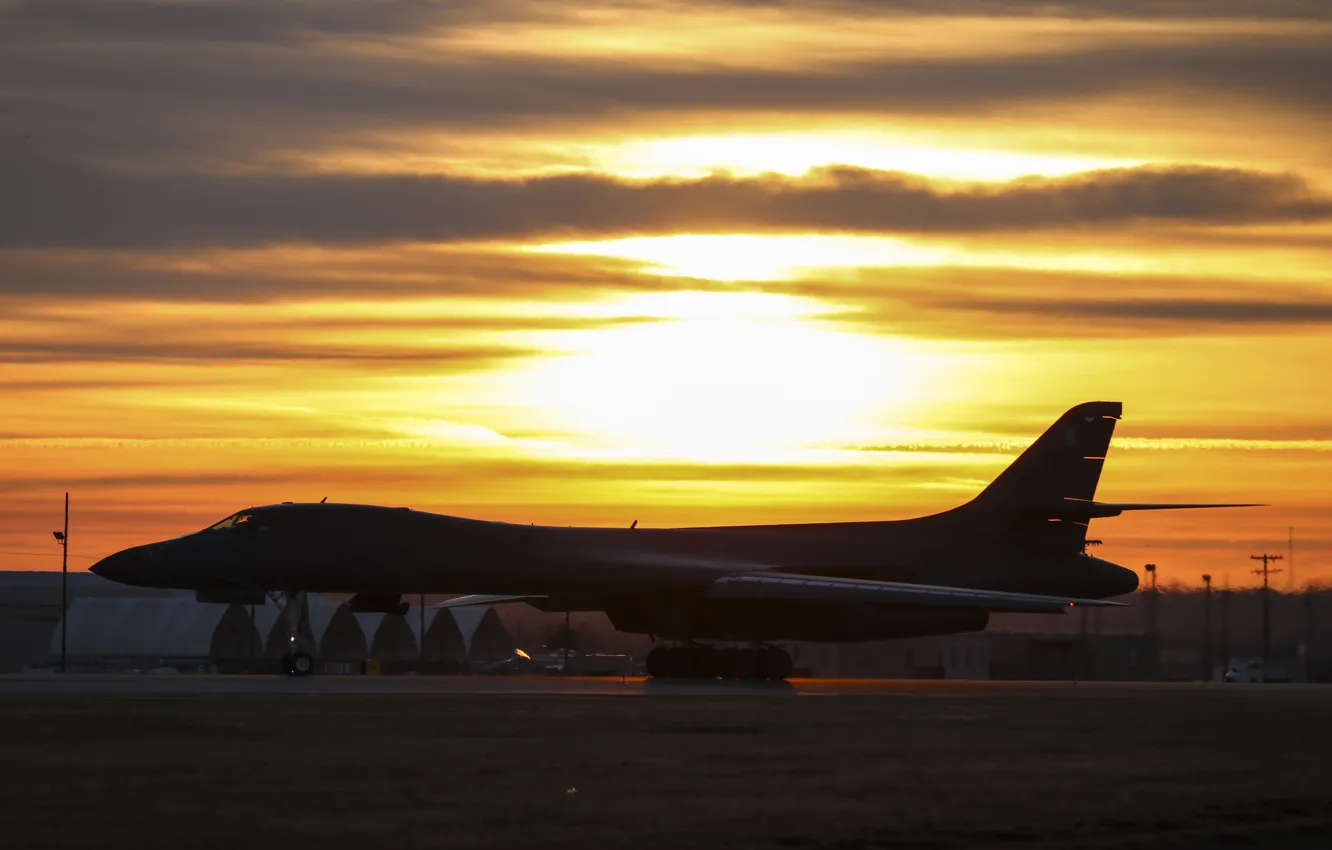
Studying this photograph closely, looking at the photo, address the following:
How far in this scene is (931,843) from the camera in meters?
14.2

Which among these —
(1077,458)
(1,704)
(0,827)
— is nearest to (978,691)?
(1077,458)

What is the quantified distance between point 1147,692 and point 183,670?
47.2 metres

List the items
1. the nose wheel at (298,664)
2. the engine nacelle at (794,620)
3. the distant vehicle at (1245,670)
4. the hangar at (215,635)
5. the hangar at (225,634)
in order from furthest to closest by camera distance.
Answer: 1. the distant vehicle at (1245,670)
2. the hangar at (225,634)
3. the hangar at (215,635)
4. the engine nacelle at (794,620)
5. the nose wheel at (298,664)

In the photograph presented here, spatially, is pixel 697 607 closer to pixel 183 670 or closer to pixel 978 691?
pixel 978 691

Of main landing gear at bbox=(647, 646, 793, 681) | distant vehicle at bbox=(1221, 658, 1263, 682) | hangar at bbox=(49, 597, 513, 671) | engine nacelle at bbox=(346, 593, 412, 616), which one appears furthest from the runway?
distant vehicle at bbox=(1221, 658, 1263, 682)

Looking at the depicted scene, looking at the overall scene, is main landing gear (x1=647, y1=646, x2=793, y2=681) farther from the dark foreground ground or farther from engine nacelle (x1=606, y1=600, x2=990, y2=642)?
the dark foreground ground

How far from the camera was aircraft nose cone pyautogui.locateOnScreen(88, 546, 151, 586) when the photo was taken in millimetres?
44094

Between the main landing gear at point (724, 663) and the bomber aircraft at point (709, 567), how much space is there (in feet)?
0.11

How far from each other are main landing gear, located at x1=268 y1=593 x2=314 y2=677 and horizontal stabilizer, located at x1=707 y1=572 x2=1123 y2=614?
9681mm

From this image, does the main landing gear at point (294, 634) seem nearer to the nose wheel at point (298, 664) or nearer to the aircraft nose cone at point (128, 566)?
the nose wheel at point (298, 664)

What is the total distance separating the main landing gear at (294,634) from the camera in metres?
42.1

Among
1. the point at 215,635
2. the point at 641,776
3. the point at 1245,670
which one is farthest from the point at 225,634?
the point at 641,776

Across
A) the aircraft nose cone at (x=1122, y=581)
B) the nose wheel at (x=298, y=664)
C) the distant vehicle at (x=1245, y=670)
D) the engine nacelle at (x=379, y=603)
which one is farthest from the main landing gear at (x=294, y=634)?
the distant vehicle at (x=1245, y=670)

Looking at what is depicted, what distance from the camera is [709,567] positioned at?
4603cm
